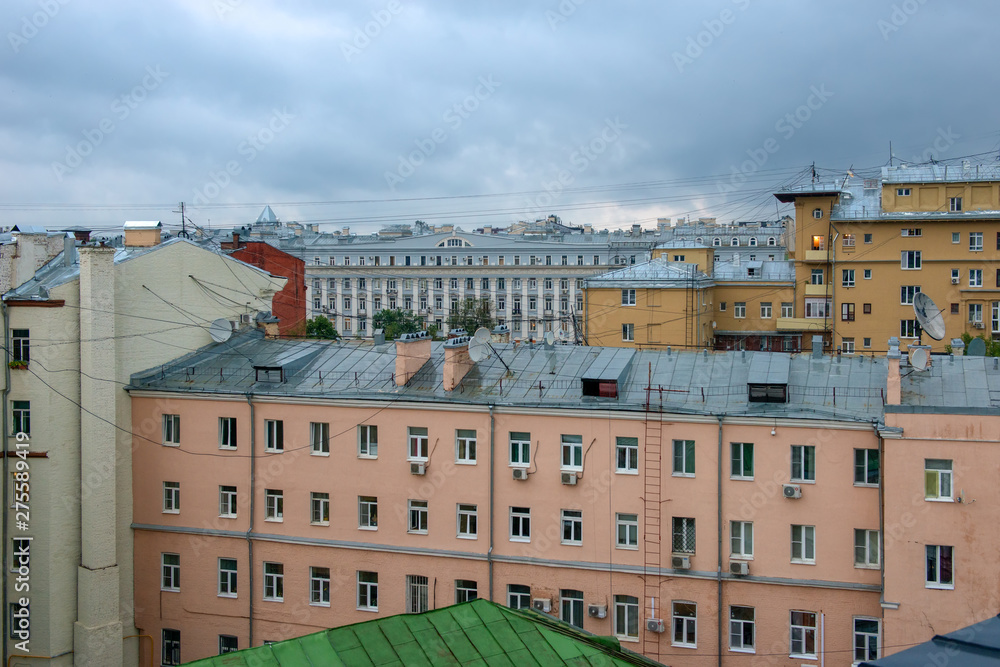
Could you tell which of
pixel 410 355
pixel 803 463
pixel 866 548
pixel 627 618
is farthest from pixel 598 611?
pixel 410 355

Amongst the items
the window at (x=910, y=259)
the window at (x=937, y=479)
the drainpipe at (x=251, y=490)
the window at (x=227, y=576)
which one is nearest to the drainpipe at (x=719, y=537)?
the window at (x=937, y=479)

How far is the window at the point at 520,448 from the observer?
23453 millimetres

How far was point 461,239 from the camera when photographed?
339 feet

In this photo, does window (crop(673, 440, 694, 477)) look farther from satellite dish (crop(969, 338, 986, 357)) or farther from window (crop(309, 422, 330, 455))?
window (crop(309, 422, 330, 455))

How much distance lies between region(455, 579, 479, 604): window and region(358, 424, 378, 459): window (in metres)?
3.84

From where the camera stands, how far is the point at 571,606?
2297cm

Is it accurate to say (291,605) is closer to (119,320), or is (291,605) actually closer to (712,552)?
(119,320)

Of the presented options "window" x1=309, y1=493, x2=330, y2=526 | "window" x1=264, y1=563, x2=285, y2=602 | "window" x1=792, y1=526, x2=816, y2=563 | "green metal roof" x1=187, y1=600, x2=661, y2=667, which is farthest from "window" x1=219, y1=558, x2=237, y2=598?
"window" x1=792, y1=526, x2=816, y2=563

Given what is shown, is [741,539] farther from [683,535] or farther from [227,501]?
[227,501]

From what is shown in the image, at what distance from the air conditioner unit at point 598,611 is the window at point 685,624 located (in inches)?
61.8

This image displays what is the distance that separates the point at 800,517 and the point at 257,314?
1799 cm

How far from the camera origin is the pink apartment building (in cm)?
2112

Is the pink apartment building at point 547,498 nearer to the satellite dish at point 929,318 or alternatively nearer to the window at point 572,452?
the window at point 572,452

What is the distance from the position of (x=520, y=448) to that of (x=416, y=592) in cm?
452
